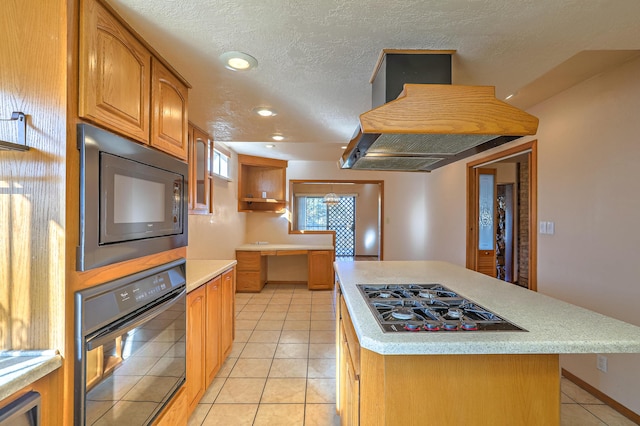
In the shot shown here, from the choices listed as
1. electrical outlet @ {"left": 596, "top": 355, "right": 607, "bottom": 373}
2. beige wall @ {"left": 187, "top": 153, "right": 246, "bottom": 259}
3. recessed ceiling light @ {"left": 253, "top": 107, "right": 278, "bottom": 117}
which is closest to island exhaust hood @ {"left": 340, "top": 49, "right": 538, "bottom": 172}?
recessed ceiling light @ {"left": 253, "top": 107, "right": 278, "bottom": 117}

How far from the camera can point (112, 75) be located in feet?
3.43

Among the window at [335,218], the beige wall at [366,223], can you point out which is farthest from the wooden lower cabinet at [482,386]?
the beige wall at [366,223]

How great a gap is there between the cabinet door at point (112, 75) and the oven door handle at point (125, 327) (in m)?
0.75

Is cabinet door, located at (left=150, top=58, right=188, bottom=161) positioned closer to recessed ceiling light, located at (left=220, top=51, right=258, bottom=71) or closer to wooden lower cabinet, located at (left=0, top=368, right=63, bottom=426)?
recessed ceiling light, located at (left=220, top=51, right=258, bottom=71)

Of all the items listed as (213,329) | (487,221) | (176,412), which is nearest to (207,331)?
(213,329)

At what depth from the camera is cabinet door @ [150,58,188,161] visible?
1.33 meters

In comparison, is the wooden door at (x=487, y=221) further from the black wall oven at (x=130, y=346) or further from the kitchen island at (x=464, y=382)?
the black wall oven at (x=130, y=346)

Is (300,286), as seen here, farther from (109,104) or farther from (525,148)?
(109,104)

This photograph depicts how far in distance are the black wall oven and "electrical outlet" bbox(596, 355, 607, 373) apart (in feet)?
9.34

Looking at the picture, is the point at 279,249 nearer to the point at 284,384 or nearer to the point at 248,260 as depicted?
the point at 248,260

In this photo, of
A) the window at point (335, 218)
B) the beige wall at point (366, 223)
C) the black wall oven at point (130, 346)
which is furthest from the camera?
the beige wall at point (366, 223)

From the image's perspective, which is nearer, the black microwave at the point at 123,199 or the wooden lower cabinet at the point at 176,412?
the black microwave at the point at 123,199

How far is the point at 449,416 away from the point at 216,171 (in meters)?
3.65

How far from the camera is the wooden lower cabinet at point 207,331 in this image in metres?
1.73
